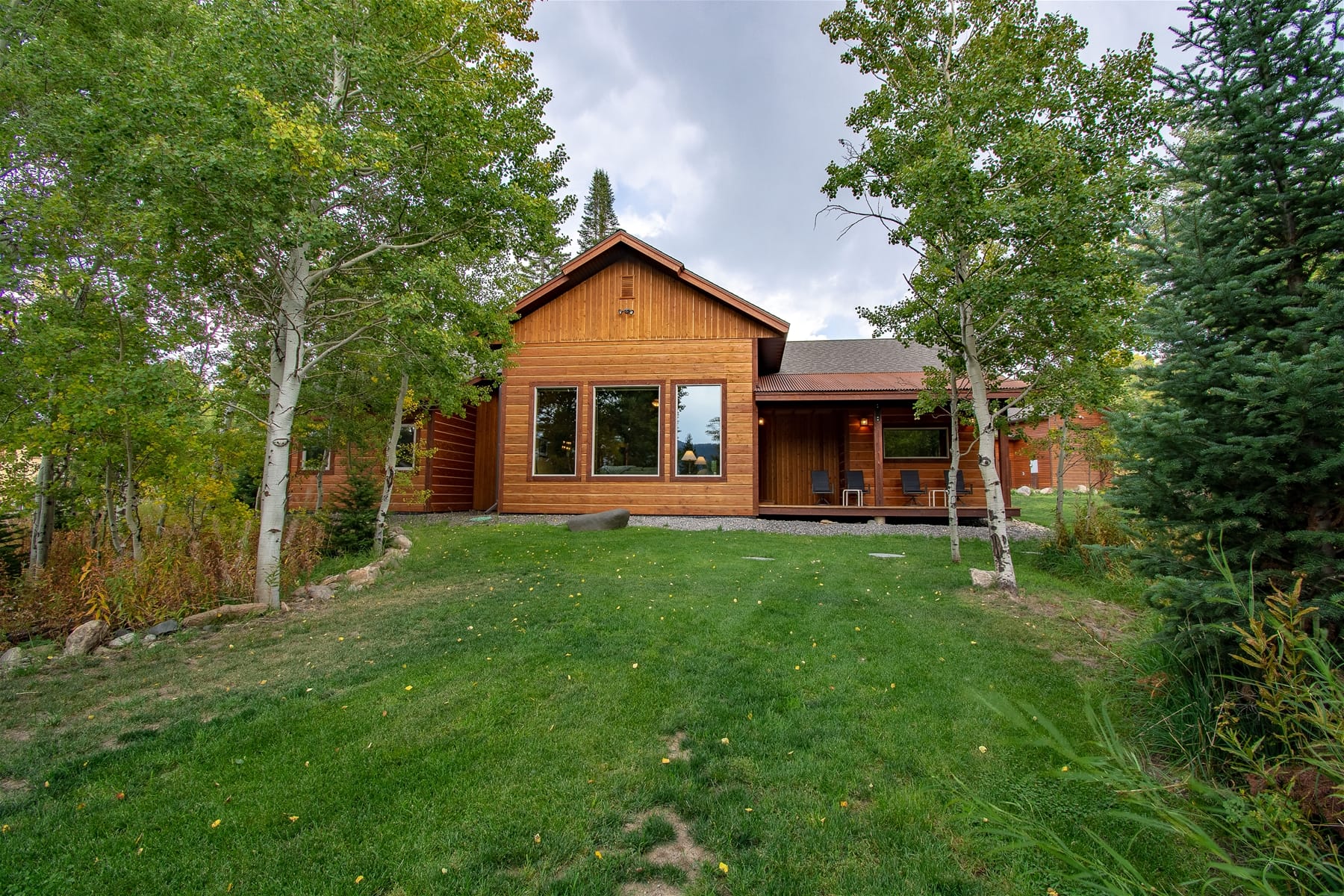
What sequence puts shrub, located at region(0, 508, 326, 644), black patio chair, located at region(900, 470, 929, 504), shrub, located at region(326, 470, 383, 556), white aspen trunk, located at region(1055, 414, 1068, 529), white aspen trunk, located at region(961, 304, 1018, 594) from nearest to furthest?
shrub, located at region(0, 508, 326, 644)
white aspen trunk, located at region(961, 304, 1018, 594)
white aspen trunk, located at region(1055, 414, 1068, 529)
shrub, located at region(326, 470, 383, 556)
black patio chair, located at region(900, 470, 929, 504)

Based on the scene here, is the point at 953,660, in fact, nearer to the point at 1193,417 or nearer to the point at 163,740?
the point at 1193,417

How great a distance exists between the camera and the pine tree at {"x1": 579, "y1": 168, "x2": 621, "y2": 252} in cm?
3044

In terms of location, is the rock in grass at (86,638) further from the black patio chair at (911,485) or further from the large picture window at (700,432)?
the black patio chair at (911,485)

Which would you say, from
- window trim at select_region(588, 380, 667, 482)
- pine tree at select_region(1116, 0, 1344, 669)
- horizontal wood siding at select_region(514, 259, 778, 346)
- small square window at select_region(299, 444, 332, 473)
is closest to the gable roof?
horizontal wood siding at select_region(514, 259, 778, 346)

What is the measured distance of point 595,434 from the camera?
12516 mm

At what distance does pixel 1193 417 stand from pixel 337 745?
4.40m

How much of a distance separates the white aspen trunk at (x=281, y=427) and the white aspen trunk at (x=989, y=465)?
7148 mm

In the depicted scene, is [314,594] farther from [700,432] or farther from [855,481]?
[855,481]

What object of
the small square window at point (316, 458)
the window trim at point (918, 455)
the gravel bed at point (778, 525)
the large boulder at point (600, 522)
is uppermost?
the window trim at point (918, 455)

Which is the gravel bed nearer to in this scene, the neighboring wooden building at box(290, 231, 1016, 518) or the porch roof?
the neighboring wooden building at box(290, 231, 1016, 518)

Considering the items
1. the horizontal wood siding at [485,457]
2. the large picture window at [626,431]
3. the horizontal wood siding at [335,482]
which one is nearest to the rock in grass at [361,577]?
the large picture window at [626,431]

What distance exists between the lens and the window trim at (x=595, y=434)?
12234mm

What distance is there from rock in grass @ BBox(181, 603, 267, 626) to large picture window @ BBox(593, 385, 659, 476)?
7.43 m

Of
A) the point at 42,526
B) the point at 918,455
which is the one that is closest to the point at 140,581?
the point at 42,526
